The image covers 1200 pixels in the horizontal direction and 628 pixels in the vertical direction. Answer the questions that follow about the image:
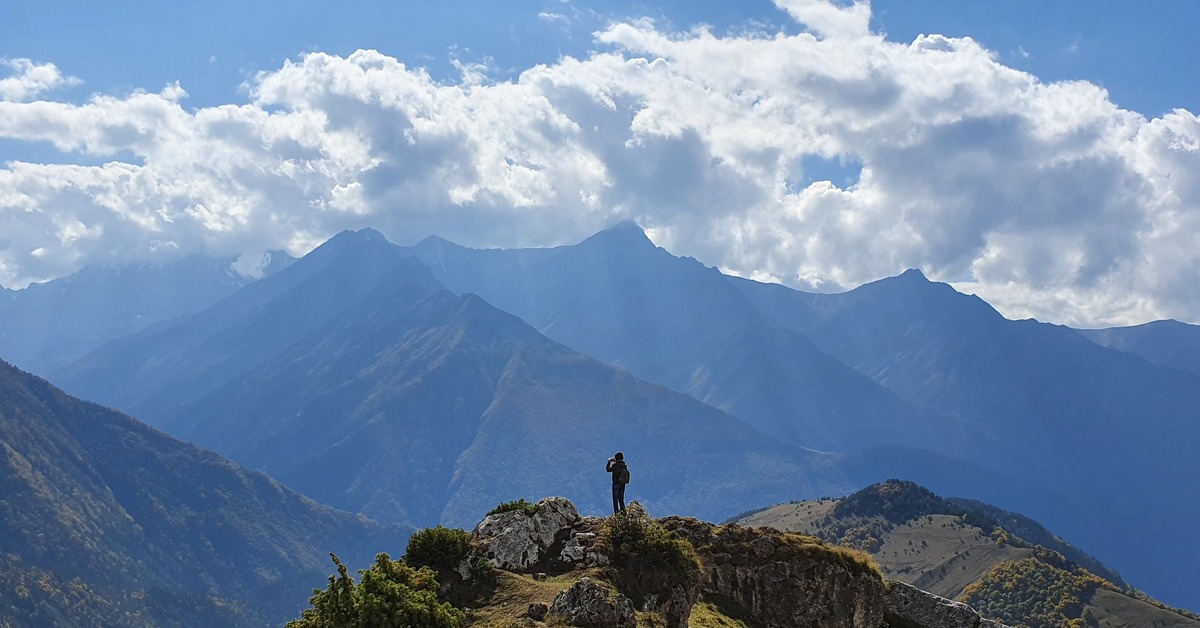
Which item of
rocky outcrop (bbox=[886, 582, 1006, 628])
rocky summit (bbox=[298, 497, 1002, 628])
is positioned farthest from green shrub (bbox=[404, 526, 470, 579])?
rocky outcrop (bbox=[886, 582, 1006, 628])

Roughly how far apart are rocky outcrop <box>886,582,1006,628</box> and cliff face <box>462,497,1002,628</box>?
0.05m

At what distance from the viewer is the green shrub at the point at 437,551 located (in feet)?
102

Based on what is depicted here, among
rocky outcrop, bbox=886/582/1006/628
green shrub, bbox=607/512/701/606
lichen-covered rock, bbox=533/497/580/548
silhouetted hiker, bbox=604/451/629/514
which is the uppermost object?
silhouetted hiker, bbox=604/451/629/514

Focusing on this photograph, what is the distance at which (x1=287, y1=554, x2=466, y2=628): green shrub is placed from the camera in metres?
23.5

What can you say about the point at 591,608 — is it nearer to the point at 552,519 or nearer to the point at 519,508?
the point at 552,519

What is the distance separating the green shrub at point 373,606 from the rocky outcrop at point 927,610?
2414 cm

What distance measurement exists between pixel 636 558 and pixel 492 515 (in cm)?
620

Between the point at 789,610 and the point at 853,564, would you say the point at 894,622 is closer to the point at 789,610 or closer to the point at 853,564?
the point at 853,564

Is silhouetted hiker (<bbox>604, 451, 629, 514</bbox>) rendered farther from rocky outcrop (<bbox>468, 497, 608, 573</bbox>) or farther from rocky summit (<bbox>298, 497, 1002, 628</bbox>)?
rocky outcrop (<bbox>468, 497, 608, 573</bbox>)

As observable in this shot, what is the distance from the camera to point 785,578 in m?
38.2

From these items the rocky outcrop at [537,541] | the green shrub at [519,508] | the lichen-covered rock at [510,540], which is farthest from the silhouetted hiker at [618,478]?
the lichen-covered rock at [510,540]

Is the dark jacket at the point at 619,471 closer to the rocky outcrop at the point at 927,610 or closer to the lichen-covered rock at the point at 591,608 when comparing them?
the lichen-covered rock at the point at 591,608

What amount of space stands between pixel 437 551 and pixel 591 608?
7.14 metres

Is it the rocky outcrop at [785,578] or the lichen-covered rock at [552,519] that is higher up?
the lichen-covered rock at [552,519]
